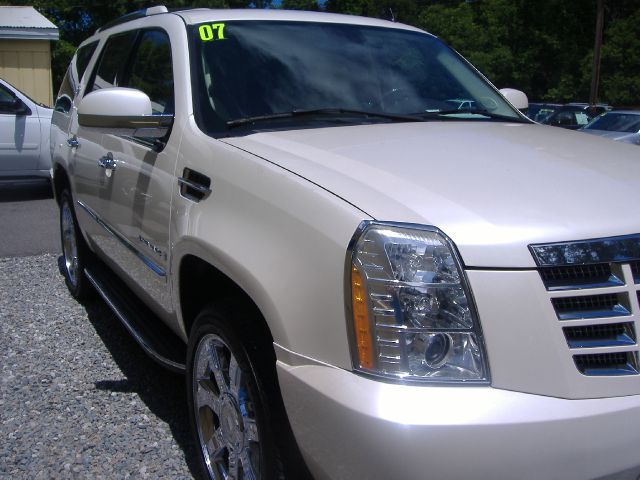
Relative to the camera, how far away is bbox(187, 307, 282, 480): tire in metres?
2.45

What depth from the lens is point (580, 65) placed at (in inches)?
1554

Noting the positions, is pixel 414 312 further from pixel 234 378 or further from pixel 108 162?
pixel 108 162

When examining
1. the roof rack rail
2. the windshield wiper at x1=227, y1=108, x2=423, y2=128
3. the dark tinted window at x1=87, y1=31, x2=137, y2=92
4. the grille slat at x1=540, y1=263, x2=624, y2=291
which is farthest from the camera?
the dark tinted window at x1=87, y1=31, x2=137, y2=92

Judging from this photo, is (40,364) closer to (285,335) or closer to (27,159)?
(285,335)

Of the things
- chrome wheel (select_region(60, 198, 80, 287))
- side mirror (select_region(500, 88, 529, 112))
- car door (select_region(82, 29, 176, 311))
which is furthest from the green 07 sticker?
chrome wheel (select_region(60, 198, 80, 287))

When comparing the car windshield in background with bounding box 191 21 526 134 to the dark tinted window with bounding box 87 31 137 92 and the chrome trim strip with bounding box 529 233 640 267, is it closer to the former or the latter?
the dark tinted window with bounding box 87 31 137 92

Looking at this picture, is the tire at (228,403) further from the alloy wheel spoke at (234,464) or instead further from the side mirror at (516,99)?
the side mirror at (516,99)

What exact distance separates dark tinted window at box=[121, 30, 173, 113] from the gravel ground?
4.89 feet

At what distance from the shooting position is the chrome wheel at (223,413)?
260 cm

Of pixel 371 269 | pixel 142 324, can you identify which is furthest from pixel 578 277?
pixel 142 324

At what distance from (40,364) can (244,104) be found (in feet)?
7.39

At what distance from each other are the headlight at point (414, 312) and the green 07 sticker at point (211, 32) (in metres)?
1.81

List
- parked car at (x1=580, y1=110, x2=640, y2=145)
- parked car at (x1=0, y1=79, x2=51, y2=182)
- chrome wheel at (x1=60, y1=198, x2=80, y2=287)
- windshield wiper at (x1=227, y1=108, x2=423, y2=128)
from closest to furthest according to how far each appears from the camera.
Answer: windshield wiper at (x1=227, y1=108, x2=423, y2=128) → chrome wheel at (x1=60, y1=198, x2=80, y2=287) → parked car at (x1=0, y1=79, x2=51, y2=182) → parked car at (x1=580, y1=110, x2=640, y2=145)

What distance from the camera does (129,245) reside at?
3838mm
